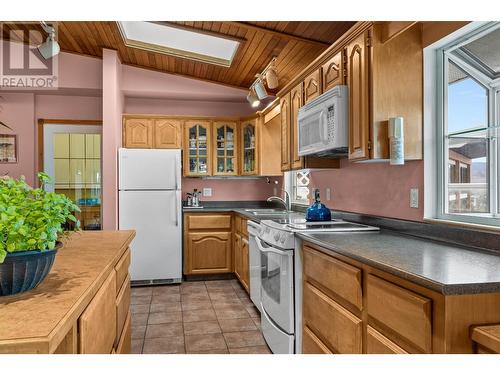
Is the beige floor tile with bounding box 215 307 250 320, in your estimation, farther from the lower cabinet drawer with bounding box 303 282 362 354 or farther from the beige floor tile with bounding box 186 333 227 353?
the lower cabinet drawer with bounding box 303 282 362 354

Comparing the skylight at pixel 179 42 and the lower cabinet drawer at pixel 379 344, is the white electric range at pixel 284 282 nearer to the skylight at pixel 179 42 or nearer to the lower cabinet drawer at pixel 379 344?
the lower cabinet drawer at pixel 379 344

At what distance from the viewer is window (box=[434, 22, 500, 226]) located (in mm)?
1898

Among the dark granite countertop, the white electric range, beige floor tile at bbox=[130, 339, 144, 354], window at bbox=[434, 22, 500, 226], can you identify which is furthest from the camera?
beige floor tile at bbox=[130, 339, 144, 354]

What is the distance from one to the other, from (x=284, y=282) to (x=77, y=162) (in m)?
3.84

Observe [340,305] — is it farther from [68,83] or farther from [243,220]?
[68,83]

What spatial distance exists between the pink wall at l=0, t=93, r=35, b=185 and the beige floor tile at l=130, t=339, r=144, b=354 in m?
3.06

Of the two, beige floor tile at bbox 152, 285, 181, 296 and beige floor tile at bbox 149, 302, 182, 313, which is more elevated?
beige floor tile at bbox 149, 302, 182, 313

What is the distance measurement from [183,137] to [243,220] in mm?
1515

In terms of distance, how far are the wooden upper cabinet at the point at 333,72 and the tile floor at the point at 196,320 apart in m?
1.95

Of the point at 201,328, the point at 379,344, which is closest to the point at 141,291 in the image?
the point at 201,328

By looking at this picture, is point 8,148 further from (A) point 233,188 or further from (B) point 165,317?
(B) point 165,317

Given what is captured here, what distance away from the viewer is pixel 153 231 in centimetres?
449

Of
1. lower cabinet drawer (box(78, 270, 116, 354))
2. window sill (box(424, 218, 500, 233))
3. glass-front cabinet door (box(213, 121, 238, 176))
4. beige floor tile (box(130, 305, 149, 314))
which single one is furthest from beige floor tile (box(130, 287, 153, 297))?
window sill (box(424, 218, 500, 233))

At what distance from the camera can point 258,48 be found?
369 cm
